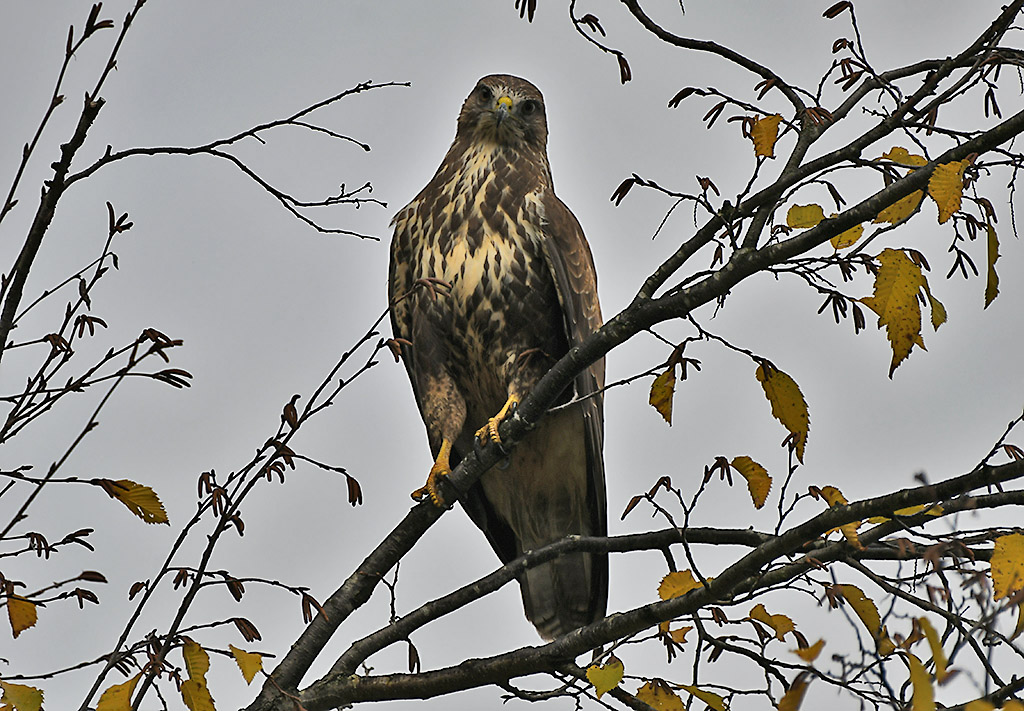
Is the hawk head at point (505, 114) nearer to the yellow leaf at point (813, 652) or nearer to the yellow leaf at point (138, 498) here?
the yellow leaf at point (138, 498)

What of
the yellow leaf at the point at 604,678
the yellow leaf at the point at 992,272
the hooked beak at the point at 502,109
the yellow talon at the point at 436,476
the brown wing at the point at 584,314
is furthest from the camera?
the hooked beak at the point at 502,109

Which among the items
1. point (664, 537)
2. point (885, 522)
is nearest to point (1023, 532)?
point (885, 522)

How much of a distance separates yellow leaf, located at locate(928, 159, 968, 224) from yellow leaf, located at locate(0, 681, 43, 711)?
6.16 feet

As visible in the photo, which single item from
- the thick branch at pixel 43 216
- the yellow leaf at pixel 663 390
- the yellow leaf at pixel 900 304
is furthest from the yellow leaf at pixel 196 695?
the yellow leaf at pixel 900 304

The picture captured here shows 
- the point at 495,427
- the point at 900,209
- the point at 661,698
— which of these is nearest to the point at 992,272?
the point at 900,209

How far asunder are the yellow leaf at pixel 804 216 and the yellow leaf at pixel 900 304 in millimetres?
224

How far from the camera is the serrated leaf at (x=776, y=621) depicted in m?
2.72

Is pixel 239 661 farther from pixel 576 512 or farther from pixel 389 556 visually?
pixel 576 512

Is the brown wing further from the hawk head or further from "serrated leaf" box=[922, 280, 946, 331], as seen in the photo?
"serrated leaf" box=[922, 280, 946, 331]

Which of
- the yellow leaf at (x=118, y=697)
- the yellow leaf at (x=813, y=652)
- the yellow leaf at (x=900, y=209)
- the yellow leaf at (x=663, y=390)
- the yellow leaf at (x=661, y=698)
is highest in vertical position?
the yellow leaf at (x=900, y=209)

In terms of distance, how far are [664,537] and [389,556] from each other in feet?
2.88

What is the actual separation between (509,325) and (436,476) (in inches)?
26.9

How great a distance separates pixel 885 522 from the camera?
2.55 m

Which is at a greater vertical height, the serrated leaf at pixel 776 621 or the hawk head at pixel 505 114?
the hawk head at pixel 505 114
